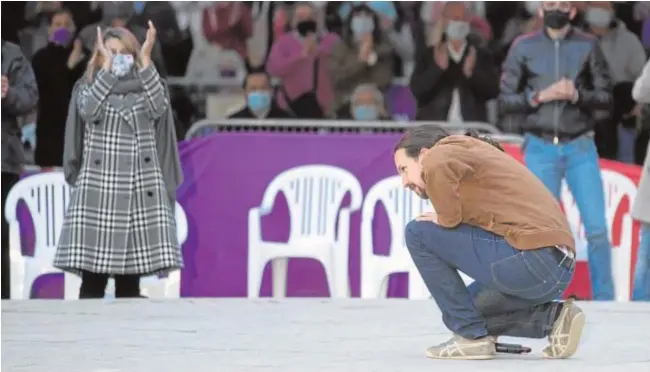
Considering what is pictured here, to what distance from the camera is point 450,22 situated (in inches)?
493

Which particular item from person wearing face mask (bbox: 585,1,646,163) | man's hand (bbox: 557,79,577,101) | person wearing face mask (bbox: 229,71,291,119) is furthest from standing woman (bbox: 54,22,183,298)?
person wearing face mask (bbox: 585,1,646,163)

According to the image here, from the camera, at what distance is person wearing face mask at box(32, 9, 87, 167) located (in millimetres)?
12273

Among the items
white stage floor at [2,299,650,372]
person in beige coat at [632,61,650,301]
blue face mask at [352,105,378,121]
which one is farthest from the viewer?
blue face mask at [352,105,378,121]

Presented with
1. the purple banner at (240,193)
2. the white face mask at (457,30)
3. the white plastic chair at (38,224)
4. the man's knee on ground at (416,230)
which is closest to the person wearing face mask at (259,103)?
the purple banner at (240,193)

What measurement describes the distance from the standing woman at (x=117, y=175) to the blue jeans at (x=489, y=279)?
357 cm

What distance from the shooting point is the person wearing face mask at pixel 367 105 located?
12398mm

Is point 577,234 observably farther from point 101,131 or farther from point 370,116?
point 101,131

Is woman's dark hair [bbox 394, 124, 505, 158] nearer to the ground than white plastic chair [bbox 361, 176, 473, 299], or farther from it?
farther from it

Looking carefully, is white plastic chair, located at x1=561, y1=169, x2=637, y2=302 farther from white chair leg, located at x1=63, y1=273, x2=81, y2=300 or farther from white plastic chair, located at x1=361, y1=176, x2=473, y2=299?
white chair leg, located at x1=63, y1=273, x2=81, y2=300

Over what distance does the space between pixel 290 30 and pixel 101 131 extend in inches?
145

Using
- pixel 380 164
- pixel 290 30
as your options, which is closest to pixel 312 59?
pixel 290 30

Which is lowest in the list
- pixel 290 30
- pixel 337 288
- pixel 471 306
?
pixel 337 288

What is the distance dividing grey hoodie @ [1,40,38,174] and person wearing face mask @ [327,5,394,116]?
10.1ft

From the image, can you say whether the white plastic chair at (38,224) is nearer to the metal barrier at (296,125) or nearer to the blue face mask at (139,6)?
the metal barrier at (296,125)
